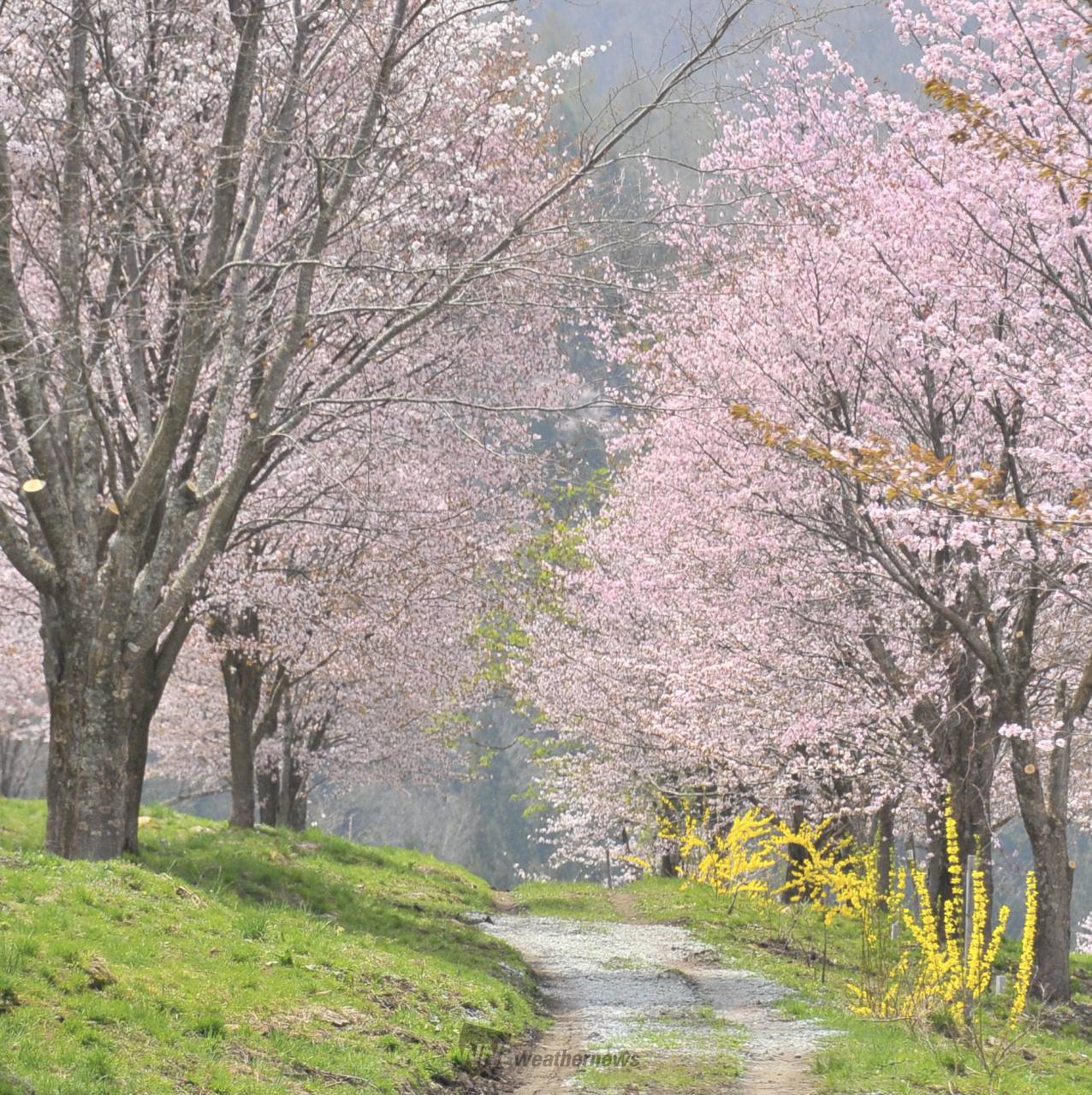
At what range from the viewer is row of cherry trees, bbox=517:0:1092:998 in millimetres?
10555

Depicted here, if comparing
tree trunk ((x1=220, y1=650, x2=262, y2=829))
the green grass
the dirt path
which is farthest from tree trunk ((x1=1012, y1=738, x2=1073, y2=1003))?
tree trunk ((x1=220, y1=650, x2=262, y2=829))

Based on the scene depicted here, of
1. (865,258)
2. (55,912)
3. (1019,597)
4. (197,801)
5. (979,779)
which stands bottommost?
(197,801)

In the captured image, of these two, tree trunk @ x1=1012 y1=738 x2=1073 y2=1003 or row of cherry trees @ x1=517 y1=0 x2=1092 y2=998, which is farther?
tree trunk @ x1=1012 y1=738 x2=1073 y2=1003

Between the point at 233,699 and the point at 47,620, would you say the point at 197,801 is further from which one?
the point at 47,620

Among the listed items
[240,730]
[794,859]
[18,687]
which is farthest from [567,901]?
[18,687]

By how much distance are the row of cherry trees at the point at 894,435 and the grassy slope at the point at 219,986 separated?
18.1 ft

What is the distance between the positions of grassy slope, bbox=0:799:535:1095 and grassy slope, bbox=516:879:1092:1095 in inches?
112

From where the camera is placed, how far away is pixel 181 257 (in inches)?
456

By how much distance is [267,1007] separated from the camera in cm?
793

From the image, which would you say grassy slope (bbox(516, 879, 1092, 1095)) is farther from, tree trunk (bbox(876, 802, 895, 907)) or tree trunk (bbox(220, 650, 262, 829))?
tree trunk (bbox(220, 650, 262, 829))

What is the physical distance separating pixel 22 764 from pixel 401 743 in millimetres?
25550

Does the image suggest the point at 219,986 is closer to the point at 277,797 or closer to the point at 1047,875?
the point at 1047,875

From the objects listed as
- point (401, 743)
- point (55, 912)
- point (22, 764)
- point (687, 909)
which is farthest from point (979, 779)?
point (22, 764)

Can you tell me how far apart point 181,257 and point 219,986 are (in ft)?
23.4
